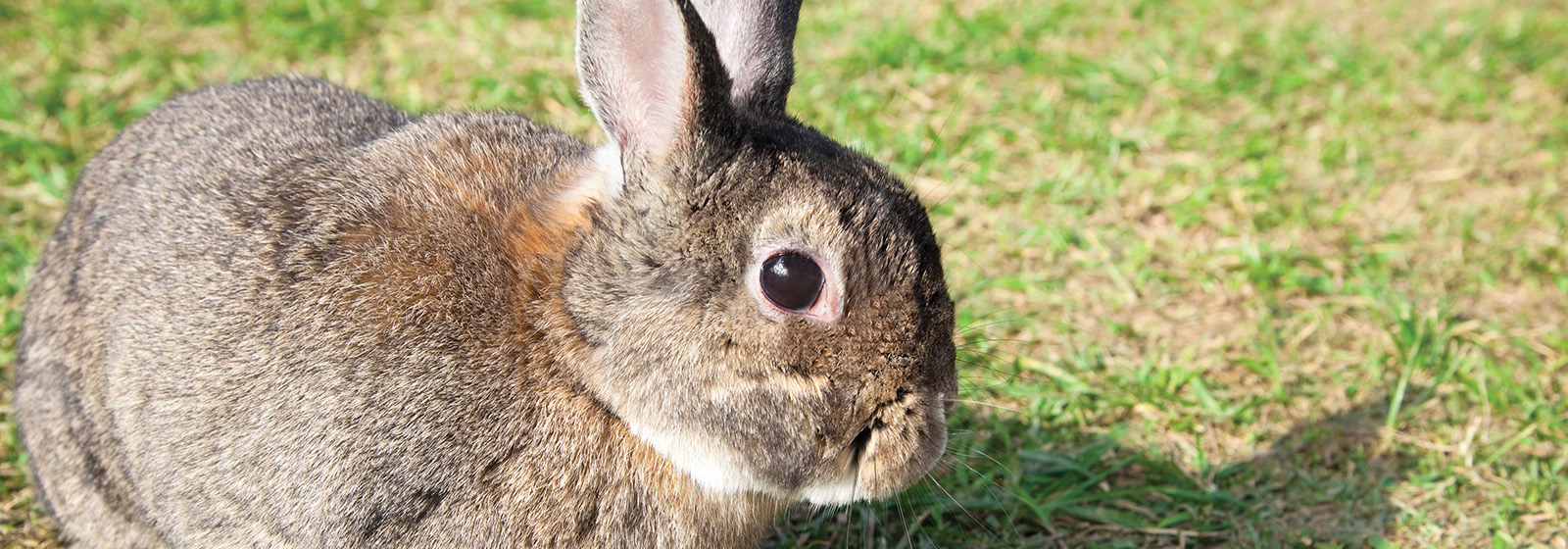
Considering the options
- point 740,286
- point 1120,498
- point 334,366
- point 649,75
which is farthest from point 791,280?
point 1120,498

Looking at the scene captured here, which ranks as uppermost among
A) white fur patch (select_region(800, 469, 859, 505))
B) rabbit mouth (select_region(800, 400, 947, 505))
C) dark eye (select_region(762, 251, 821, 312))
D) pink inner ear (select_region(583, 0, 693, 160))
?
pink inner ear (select_region(583, 0, 693, 160))

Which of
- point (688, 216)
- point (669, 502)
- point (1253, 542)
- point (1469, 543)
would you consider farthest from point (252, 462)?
point (1469, 543)

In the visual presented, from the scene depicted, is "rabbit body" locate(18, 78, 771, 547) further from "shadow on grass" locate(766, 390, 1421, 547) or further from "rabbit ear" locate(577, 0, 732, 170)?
"shadow on grass" locate(766, 390, 1421, 547)

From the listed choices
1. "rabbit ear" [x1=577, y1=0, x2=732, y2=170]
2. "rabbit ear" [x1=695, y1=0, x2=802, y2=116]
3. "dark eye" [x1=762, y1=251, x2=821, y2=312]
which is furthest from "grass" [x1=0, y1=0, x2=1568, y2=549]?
"rabbit ear" [x1=577, y1=0, x2=732, y2=170]

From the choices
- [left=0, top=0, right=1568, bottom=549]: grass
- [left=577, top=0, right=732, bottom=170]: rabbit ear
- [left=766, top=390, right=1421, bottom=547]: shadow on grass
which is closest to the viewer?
[left=577, top=0, right=732, bottom=170]: rabbit ear

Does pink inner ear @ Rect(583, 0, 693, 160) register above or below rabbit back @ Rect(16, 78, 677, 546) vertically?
above

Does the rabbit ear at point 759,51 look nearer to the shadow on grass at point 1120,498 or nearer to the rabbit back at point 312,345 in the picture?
the rabbit back at point 312,345

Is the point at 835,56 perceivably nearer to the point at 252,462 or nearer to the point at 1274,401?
the point at 1274,401

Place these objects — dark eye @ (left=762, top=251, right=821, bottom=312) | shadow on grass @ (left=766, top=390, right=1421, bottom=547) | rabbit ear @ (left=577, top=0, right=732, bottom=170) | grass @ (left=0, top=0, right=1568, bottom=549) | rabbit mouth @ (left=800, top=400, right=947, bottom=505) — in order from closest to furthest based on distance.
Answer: rabbit ear @ (left=577, top=0, right=732, bottom=170), dark eye @ (left=762, top=251, right=821, bottom=312), rabbit mouth @ (left=800, top=400, right=947, bottom=505), shadow on grass @ (left=766, top=390, right=1421, bottom=547), grass @ (left=0, top=0, right=1568, bottom=549)

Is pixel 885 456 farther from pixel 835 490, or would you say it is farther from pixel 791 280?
pixel 791 280
